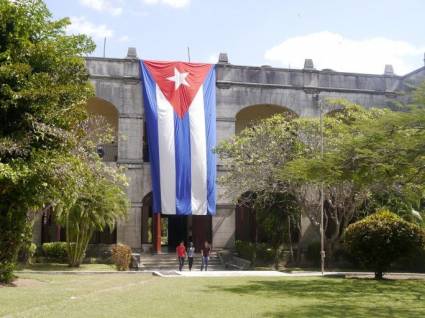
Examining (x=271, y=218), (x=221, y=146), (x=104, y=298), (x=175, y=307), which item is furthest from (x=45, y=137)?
(x=271, y=218)

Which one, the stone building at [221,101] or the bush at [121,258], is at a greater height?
the stone building at [221,101]

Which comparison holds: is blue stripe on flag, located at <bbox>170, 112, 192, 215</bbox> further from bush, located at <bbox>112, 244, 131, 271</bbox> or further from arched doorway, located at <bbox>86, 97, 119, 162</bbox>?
arched doorway, located at <bbox>86, 97, 119, 162</bbox>

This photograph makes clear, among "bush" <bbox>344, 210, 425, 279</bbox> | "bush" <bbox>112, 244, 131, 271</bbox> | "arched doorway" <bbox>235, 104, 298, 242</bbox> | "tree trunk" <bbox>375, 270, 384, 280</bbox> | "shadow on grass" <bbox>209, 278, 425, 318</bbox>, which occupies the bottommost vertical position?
"shadow on grass" <bbox>209, 278, 425, 318</bbox>

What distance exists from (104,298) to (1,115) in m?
5.17

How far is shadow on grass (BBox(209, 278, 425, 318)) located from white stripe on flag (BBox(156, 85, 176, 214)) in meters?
9.48

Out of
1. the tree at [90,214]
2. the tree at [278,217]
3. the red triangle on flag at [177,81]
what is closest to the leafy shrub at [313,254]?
the tree at [278,217]

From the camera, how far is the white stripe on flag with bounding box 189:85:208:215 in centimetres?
2884

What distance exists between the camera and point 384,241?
2039 centimetres

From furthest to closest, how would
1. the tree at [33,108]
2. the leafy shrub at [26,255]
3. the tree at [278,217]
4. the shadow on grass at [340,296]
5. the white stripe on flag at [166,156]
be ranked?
the white stripe on flag at [166,156] < the tree at [278,217] < the leafy shrub at [26,255] < the tree at [33,108] < the shadow on grass at [340,296]

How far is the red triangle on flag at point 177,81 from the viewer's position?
96.4 feet

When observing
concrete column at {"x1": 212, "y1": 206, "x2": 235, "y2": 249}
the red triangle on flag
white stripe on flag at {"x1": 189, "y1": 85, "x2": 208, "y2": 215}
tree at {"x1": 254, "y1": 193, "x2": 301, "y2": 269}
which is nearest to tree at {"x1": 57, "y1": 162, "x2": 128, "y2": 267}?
white stripe on flag at {"x1": 189, "y1": 85, "x2": 208, "y2": 215}

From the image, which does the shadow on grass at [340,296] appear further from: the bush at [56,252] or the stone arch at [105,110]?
the stone arch at [105,110]

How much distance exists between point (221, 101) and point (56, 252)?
10970 mm

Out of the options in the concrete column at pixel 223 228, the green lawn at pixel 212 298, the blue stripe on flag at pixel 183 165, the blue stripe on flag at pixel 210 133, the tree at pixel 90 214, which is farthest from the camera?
the concrete column at pixel 223 228
